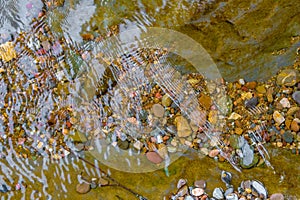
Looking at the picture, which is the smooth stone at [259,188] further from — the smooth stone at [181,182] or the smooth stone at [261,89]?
the smooth stone at [261,89]

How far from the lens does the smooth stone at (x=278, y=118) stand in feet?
13.1

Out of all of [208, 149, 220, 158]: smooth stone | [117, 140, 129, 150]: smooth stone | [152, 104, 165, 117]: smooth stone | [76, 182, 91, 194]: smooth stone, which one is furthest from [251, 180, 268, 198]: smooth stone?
[76, 182, 91, 194]: smooth stone

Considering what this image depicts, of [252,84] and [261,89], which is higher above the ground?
[252,84]

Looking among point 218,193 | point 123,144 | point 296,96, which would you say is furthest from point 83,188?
point 296,96

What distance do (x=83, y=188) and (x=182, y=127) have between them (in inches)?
52.2

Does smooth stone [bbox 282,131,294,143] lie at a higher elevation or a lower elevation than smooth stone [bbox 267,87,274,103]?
lower

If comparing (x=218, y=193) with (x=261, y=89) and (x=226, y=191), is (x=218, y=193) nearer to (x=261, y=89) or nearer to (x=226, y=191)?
(x=226, y=191)

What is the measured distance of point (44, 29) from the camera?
455cm

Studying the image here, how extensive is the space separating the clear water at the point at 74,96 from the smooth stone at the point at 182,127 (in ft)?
0.78

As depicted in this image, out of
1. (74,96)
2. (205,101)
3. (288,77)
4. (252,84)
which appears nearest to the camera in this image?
(288,77)

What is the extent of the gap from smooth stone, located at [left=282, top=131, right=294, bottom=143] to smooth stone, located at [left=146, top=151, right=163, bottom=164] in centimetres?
138

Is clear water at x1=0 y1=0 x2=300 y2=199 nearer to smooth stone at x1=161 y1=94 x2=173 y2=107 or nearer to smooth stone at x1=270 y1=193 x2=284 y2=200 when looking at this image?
smooth stone at x1=161 y1=94 x2=173 y2=107

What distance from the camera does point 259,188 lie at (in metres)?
3.89

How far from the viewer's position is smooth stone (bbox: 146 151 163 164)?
4129 millimetres
